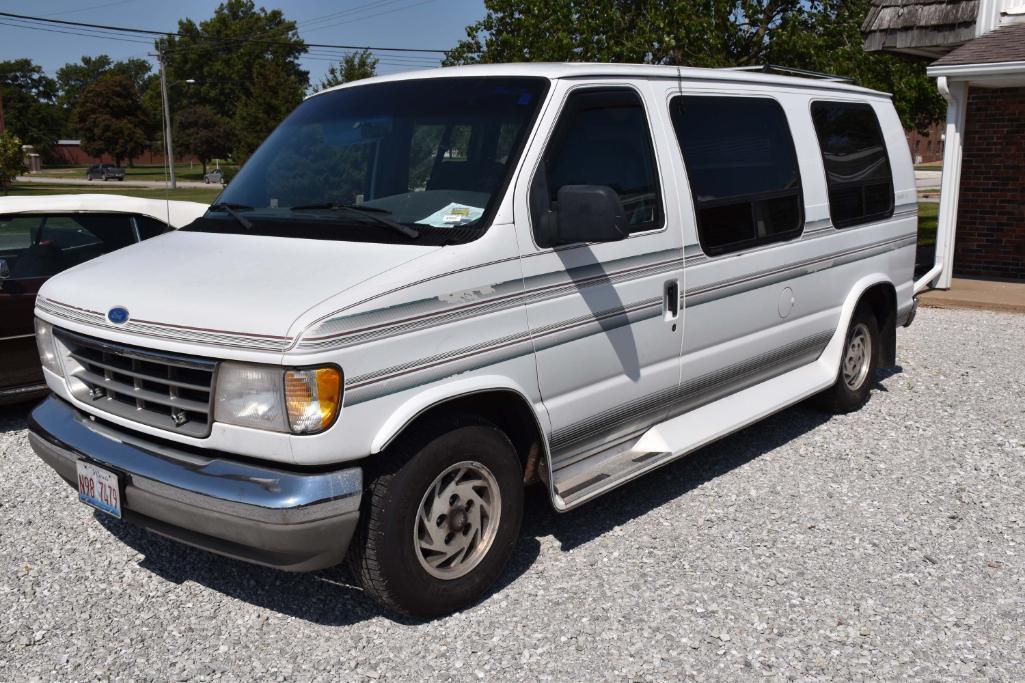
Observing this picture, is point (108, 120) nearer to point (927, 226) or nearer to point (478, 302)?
point (927, 226)

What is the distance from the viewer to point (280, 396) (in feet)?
10.9

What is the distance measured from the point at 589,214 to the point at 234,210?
1.79m

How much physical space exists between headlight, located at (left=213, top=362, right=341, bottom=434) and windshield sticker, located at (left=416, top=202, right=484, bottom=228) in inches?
35.2

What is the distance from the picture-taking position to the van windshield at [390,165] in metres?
4.00

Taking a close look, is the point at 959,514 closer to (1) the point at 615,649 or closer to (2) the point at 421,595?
(1) the point at 615,649

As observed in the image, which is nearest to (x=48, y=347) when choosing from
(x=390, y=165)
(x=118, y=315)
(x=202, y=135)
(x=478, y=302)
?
(x=118, y=315)

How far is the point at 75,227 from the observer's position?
6.88m

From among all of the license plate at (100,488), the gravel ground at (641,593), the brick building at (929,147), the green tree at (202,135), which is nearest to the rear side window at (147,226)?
the gravel ground at (641,593)

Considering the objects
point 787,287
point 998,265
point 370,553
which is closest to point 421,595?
point 370,553

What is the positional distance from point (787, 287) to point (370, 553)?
3.15 m

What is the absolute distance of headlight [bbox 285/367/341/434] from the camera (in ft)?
10.8

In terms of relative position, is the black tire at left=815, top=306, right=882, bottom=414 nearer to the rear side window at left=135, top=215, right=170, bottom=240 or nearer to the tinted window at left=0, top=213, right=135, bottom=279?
the rear side window at left=135, top=215, right=170, bottom=240

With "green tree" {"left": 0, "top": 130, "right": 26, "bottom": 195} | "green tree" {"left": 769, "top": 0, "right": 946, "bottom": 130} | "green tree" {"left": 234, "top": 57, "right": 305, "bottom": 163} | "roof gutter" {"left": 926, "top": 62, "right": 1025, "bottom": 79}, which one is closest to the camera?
"roof gutter" {"left": 926, "top": 62, "right": 1025, "bottom": 79}

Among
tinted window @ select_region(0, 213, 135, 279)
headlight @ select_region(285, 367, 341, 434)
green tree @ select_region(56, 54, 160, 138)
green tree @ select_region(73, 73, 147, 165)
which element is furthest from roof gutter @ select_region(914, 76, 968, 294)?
green tree @ select_region(56, 54, 160, 138)
